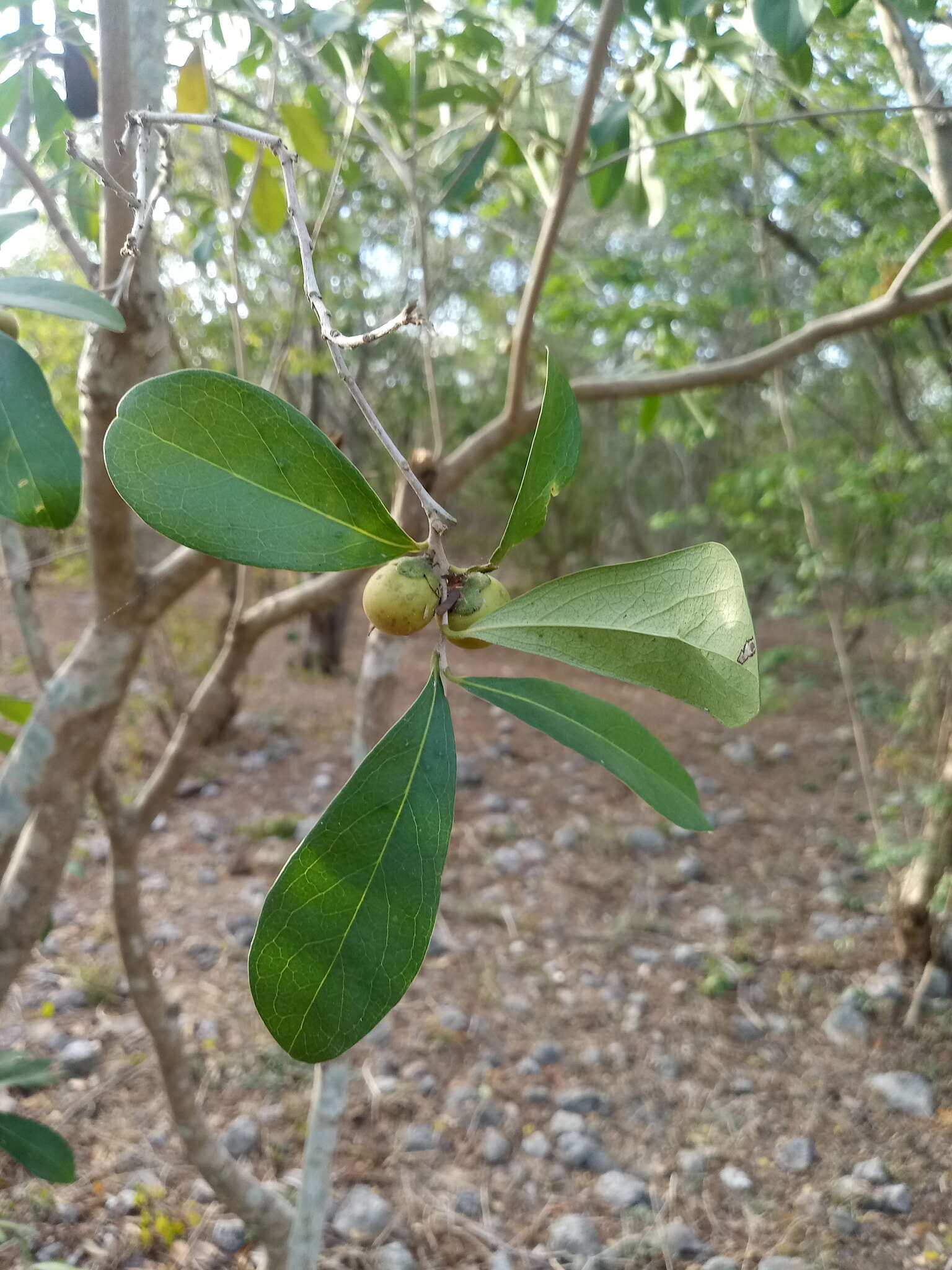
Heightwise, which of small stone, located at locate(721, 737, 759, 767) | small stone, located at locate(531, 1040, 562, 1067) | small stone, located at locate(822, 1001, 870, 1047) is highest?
small stone, located at locate(531, 1040, 562, 1067)

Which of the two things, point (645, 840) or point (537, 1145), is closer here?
point (537, 1145)

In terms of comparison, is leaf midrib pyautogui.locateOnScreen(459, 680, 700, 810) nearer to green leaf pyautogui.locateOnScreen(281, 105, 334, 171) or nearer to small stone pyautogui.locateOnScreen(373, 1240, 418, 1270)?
green leaf pyautogui.locateOnScreen(281, 105, 334, 171)

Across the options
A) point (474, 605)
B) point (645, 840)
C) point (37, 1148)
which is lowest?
point (645, 840)

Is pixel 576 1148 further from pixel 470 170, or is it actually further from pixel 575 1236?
pixel 470 170

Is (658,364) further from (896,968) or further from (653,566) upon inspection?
(653,566)

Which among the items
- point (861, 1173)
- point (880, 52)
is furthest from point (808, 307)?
point (861, 1173)

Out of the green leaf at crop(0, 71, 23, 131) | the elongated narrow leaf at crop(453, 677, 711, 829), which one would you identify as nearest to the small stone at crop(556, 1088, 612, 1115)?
the elongated narrow leaf at crop(453, 677, 711, 829)

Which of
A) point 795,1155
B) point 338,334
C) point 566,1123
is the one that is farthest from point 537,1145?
point 338,334
